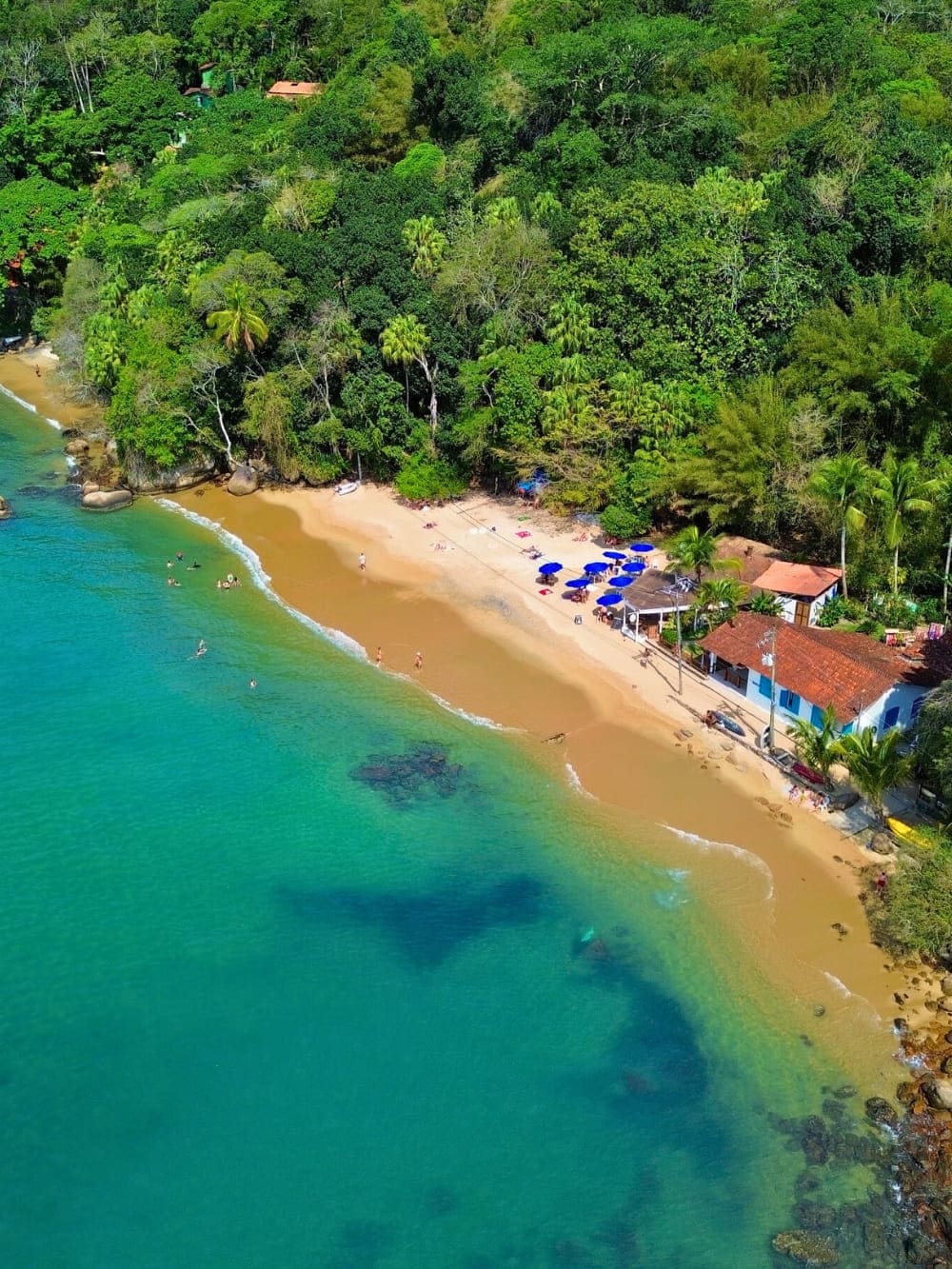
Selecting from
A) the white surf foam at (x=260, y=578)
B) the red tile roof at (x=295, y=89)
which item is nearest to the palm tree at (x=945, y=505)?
the white surf foam at (x=260, y=578)

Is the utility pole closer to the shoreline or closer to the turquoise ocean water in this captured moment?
the shoreline

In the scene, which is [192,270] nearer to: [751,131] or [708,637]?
[751,131]

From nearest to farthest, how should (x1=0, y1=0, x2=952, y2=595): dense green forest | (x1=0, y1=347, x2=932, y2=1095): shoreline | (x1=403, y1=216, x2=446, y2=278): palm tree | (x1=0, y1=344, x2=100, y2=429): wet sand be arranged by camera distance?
(x1=0, y1=347, x2=932, y2=1095): shoreline, (x1=0, y1=0, x2=952, y2=595): dense green forest, (x1=403, y1=216, x2=446, y2=278): palm tree, (x1=0, y1=344, x2=100, y2=429): wet sand

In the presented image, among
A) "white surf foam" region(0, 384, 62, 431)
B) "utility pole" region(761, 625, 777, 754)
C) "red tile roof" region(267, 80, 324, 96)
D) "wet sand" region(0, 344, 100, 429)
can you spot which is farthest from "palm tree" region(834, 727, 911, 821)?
"red tile roof" region(267, 80, 324, 96)

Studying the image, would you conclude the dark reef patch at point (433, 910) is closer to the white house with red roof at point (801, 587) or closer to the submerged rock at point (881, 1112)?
the submerged rock at point (881, 1112)

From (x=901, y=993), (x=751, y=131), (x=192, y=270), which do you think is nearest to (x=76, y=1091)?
(x=901, y=993)

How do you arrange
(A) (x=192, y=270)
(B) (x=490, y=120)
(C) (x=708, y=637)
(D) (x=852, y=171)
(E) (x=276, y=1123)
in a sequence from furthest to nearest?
(B) (x=490, y=120) < (A) (x=192, y=270) < (D) (x=852, y=171) < (C) (x=708, y=637) < (E) (x=276, y=1123)

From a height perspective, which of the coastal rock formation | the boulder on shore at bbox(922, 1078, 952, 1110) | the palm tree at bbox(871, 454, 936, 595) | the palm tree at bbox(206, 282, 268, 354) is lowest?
the coastal rock formation

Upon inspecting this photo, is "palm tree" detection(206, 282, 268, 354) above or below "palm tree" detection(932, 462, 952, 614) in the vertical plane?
above
